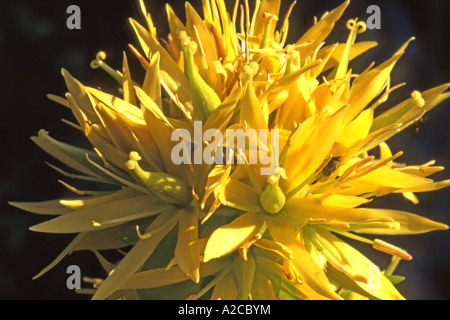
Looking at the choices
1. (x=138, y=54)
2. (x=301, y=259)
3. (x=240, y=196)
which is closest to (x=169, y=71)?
(x=138, y=54)

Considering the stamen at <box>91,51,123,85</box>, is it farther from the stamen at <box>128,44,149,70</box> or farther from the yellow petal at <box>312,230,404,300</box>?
the yellow petal at <box>312,230,404,300</box>

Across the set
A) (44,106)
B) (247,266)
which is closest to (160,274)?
(247,266)

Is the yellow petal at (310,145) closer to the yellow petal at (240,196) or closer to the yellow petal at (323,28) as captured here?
the yellow petal at (240,196)

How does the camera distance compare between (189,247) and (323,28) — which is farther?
(323,28)

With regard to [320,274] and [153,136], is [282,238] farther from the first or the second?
[153,136]

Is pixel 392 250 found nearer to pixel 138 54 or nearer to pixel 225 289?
pixel 225 289

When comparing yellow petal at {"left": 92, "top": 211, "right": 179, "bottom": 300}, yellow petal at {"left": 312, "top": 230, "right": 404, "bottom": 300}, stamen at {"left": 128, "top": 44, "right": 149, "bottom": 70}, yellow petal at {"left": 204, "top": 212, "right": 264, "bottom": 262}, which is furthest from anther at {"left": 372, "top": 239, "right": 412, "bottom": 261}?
stamen at {"left": 128, "top": 44, "right": 149, "bottom": 70}

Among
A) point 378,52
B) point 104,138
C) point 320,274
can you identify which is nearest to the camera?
point 320,274

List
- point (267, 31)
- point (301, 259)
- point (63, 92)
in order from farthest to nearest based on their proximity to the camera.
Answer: point (63, 92) → point (267, 31) → point (301, 259)

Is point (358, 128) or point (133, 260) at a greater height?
point (358, 128)

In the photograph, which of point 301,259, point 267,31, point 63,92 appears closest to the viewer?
point 301,259

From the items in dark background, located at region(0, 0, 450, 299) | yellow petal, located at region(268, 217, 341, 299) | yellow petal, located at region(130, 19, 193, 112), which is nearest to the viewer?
yellow petal, located at region(268, 217, 341, 299)
